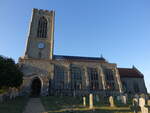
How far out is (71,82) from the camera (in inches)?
1439

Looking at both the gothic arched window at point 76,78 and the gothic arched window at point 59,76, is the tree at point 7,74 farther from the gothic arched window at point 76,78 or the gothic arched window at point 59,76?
the gothic arched window at point 76,78

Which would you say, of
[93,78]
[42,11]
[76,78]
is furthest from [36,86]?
[42,11]

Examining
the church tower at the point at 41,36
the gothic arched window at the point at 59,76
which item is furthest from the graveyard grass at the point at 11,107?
the church tower at the point at 41,36

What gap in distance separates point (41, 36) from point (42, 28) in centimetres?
340

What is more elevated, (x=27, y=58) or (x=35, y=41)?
(x=35, y=41)

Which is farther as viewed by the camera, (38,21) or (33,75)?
(38,21)

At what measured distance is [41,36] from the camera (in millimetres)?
42250

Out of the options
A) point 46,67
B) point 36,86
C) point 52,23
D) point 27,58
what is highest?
point 52,23

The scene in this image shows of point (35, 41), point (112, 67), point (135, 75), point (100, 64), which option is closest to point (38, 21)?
point (35, 41)

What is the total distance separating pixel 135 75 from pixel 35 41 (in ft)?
126

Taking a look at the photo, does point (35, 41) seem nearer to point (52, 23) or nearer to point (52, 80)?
point (52, 23)

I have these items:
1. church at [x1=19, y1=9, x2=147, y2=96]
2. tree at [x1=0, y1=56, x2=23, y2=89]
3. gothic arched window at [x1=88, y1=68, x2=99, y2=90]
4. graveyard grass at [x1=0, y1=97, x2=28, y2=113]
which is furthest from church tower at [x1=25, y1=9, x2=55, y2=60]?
graveyard grass at [x1=0, y1=97, x2=28, y2=113]

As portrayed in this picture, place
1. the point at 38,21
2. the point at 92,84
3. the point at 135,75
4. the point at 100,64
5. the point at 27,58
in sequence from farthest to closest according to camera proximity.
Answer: the point at 135,75, the point at 38,21, the point at 100,64, the point at 92,84, the point at 27,58

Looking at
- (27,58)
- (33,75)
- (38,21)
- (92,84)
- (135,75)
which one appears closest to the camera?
(33,75)
